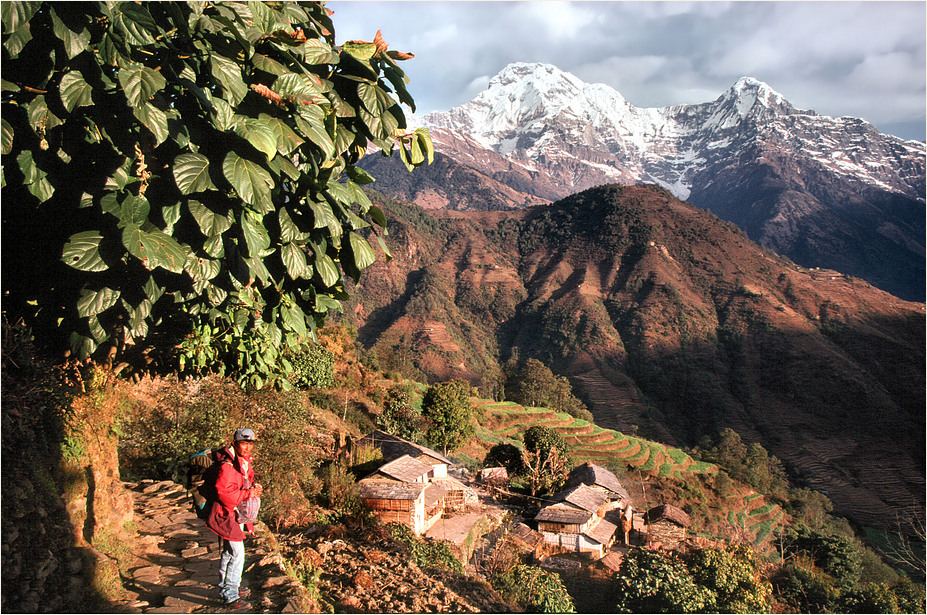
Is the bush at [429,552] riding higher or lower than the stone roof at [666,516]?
higher

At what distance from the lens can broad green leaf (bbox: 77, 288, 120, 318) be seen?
2539mm

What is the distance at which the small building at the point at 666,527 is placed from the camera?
78.7 ft

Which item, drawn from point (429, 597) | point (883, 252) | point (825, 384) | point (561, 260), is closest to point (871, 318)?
point (825, 384)

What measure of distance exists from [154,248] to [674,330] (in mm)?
92291

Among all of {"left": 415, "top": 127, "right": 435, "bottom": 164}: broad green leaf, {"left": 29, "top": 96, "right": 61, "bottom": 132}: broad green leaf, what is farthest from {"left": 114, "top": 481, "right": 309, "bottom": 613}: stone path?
{"left": 415, "top": 127, "right": 435, "bottom": 164}: broad green leaf

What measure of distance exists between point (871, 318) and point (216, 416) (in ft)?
335

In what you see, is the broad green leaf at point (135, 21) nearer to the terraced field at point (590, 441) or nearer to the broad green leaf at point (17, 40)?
the broad green leaf at point (17, 40)

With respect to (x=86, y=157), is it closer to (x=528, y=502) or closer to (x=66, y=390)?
(x=66, y=390)

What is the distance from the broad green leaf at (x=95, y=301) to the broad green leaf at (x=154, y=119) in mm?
801

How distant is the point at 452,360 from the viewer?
82.8 metres

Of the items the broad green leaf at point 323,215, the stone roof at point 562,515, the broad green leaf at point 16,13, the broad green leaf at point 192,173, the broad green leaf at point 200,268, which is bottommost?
the stone roof at point 562,515

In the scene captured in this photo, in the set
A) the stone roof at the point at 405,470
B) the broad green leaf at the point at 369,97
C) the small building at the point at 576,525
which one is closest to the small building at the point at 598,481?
the small building at the point at 576,525

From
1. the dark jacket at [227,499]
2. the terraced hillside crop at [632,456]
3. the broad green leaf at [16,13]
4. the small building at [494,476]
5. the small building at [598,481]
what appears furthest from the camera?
the terraced hillside crop at [632,456]

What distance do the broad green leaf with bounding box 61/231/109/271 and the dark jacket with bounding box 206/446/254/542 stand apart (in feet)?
6.32
